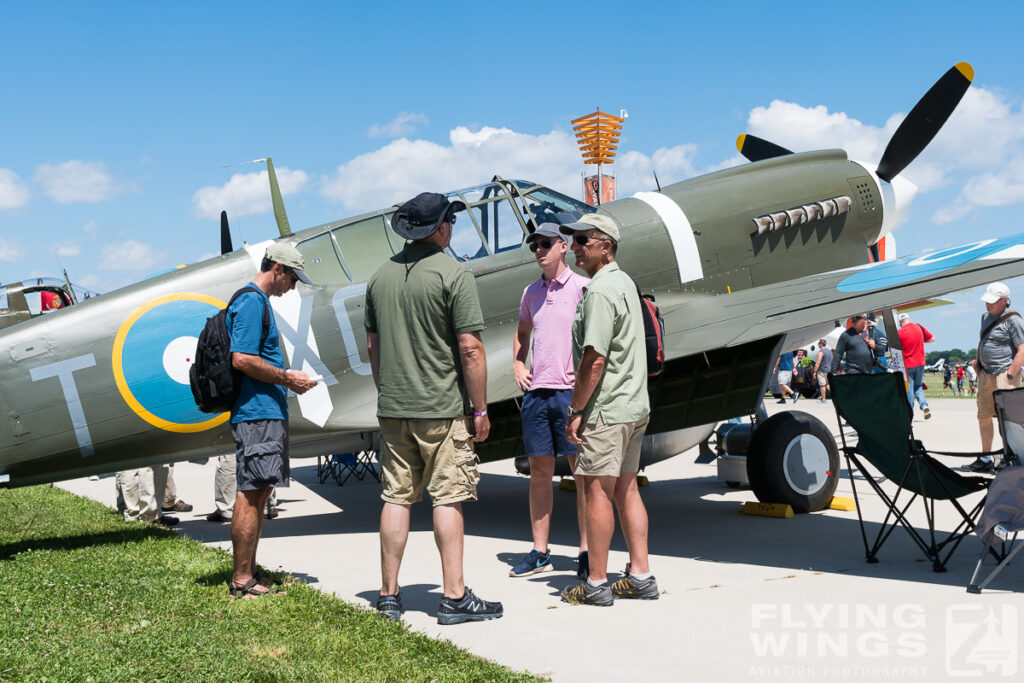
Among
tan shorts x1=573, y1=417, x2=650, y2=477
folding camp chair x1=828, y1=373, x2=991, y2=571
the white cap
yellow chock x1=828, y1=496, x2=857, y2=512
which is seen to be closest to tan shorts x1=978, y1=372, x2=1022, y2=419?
the white cap

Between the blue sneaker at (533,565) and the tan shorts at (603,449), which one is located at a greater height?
the tan shorts at (603,449)

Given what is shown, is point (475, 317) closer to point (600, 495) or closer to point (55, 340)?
point (600, 495)

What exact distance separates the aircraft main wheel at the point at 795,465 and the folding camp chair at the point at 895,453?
1.38m

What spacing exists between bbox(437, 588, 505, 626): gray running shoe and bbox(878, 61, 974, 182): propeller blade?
22.0 feet

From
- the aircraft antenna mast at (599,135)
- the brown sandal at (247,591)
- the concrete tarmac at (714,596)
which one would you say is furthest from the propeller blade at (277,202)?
the aircraft antenna mast at (599,135)

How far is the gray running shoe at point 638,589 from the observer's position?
13.9ft

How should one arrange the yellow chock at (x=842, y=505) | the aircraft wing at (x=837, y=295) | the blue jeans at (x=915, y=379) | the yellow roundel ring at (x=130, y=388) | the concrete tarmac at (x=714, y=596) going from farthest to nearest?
the blue jeans at (x=915, y=379) < the yellow chock at (x=842, y=505) < the yellow roundel ring at (x=130, y=388) < the aircraft wing at (x=837, y=295) < the concrete tarmac at (x=714, y=596)

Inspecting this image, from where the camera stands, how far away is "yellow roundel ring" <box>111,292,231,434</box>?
5719 millimetres

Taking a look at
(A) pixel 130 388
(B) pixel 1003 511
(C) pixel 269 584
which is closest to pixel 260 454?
(C) pixel 269 584

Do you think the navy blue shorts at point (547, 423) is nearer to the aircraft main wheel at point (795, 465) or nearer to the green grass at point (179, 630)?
the green grass at point (179, 630)

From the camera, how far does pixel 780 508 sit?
654 cm

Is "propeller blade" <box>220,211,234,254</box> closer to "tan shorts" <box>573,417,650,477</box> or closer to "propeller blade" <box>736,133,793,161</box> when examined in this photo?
"propeller blade" <box>736,133,793,161</box>

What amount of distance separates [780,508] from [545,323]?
2.82 meters

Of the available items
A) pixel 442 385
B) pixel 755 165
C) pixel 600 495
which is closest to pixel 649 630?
pixel 600 495
